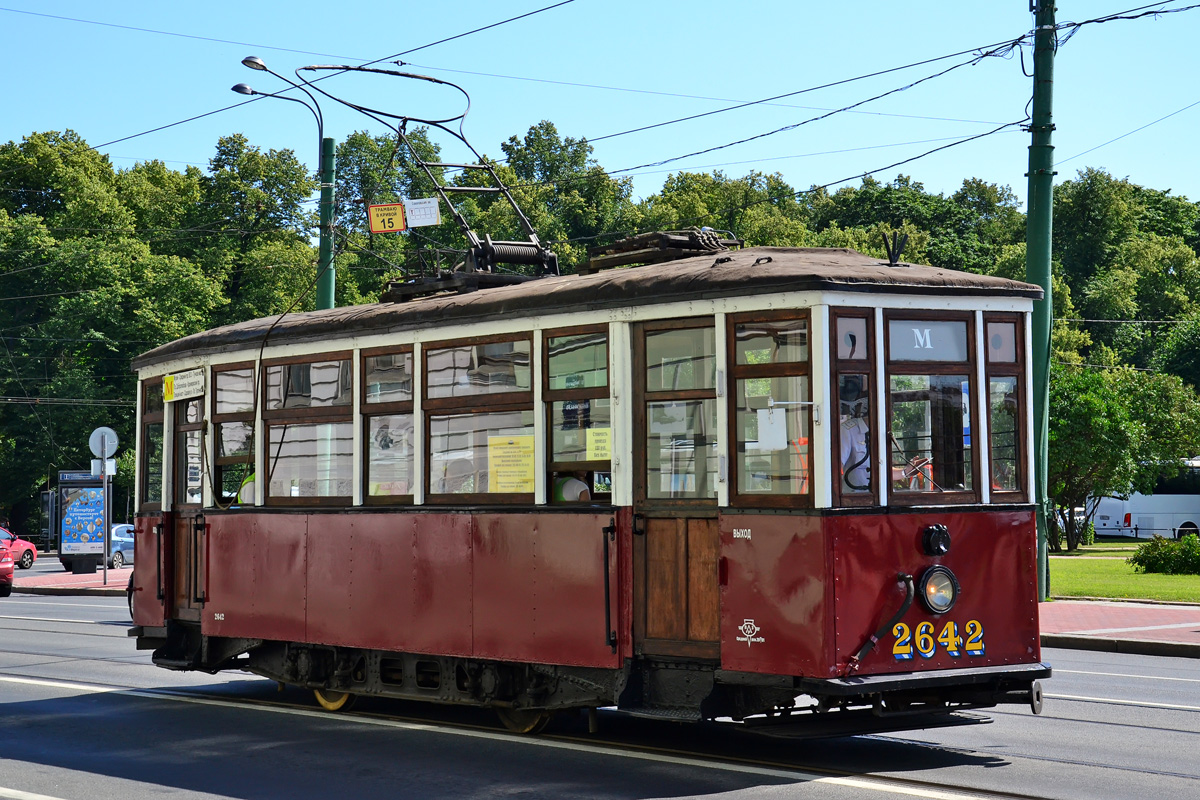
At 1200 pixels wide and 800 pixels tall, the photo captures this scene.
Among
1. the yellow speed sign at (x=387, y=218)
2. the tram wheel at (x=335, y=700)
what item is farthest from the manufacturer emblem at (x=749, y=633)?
the yellow speed sign at (x=387, y=218)

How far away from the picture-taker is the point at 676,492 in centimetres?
890

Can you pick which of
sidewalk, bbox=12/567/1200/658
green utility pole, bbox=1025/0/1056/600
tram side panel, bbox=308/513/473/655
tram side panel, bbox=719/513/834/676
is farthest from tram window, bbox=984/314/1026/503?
green utility pole, bbox=1025/0/1056/600

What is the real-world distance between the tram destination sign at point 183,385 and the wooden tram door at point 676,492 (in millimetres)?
5099

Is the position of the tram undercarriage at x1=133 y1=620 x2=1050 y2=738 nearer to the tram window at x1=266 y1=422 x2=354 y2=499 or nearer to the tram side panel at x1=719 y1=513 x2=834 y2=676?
the tram side panel at x1=719 y1=513 x2=834 y2=676

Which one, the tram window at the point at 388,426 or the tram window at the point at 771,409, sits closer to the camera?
the tram window at the point at 771,409

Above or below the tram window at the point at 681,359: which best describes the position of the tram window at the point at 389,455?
below

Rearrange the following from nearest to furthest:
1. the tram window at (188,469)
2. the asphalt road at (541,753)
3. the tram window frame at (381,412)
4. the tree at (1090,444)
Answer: the asphalt road at (541,753) → the tram window frame at (381,412) → the tram window at (188,469) → the tree at (1090,444)

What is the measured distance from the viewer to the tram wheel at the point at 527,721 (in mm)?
9898

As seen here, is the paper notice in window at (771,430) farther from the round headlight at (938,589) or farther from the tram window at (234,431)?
the tram window at (234,431)

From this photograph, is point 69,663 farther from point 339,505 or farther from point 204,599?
point 339,505

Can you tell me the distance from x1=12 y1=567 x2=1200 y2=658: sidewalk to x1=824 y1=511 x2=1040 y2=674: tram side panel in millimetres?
6484

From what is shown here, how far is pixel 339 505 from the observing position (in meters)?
11.0

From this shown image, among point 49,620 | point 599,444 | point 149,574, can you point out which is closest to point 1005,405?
point 599,444

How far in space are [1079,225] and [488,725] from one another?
79844 mm
